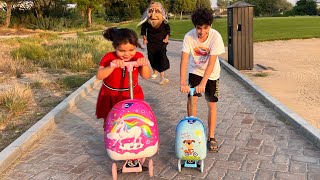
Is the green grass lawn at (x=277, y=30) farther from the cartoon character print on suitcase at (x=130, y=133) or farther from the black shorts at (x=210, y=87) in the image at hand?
the cartoon character print on suitcase at (x=130, y=133)

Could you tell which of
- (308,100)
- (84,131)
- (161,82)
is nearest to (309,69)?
(308,100)

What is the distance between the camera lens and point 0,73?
10.4 metres

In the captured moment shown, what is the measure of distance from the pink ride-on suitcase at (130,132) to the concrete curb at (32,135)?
1.54 meters

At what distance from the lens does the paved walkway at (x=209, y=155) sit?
405 cm

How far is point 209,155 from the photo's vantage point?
177 inches

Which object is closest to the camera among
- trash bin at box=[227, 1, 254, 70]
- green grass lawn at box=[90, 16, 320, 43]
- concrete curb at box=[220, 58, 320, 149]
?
concrete curb at box=[220, 58, 320, 149]

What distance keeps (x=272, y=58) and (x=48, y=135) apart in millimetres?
10000

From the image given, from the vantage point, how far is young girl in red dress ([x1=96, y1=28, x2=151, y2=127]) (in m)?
3.77

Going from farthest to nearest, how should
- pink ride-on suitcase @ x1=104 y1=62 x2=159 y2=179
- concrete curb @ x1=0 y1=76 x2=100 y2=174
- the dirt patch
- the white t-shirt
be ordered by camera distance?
1. the dirt patch
2. concrete curb @ x1=0 y1=76 x2=100 y2=174
3. the white t-shirt
4. pink ride-on suitcase @ x1=104 y1=62 x2=159 y2=179

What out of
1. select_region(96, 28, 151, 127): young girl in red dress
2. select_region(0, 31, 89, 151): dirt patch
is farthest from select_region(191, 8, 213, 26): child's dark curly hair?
select_region(0, 31, 89, 151): dirt patch

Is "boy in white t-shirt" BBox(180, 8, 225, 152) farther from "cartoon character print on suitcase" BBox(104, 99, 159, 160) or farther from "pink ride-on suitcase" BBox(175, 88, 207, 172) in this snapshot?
"cartoon character print on suitcase" BBox(104, 99, 159, 160)

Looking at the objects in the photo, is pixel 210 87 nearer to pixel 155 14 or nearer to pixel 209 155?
pixel 209 155

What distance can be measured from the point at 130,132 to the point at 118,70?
2.69ft

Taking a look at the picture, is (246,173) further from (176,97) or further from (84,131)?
(176,97)
